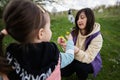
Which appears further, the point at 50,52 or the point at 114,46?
the point at 114,46

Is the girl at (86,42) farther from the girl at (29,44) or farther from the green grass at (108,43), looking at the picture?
the girl at (29,44)

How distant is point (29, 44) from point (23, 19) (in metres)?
0.25

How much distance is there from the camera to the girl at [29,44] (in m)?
2.67

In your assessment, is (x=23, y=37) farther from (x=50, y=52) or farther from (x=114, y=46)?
(x=114, y=46)

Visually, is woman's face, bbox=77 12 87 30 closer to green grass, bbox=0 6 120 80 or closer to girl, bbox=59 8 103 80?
girl, bbox=59 8 103 80

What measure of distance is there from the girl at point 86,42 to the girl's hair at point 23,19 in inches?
104

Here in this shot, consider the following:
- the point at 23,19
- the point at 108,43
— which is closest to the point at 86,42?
the point at 23,19

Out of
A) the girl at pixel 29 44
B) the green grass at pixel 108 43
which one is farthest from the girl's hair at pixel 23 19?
the green grass at pixel 108 43

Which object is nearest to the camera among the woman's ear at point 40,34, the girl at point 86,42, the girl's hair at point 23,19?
the girl's hair at point 23,19

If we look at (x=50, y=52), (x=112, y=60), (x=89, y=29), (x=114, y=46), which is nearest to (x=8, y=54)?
(x=50, y=52)

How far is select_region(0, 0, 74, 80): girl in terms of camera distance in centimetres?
267

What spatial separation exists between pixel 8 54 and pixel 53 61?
413 mm

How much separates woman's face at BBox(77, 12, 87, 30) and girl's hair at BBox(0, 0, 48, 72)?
281 cm

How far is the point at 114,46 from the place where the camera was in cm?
1032
